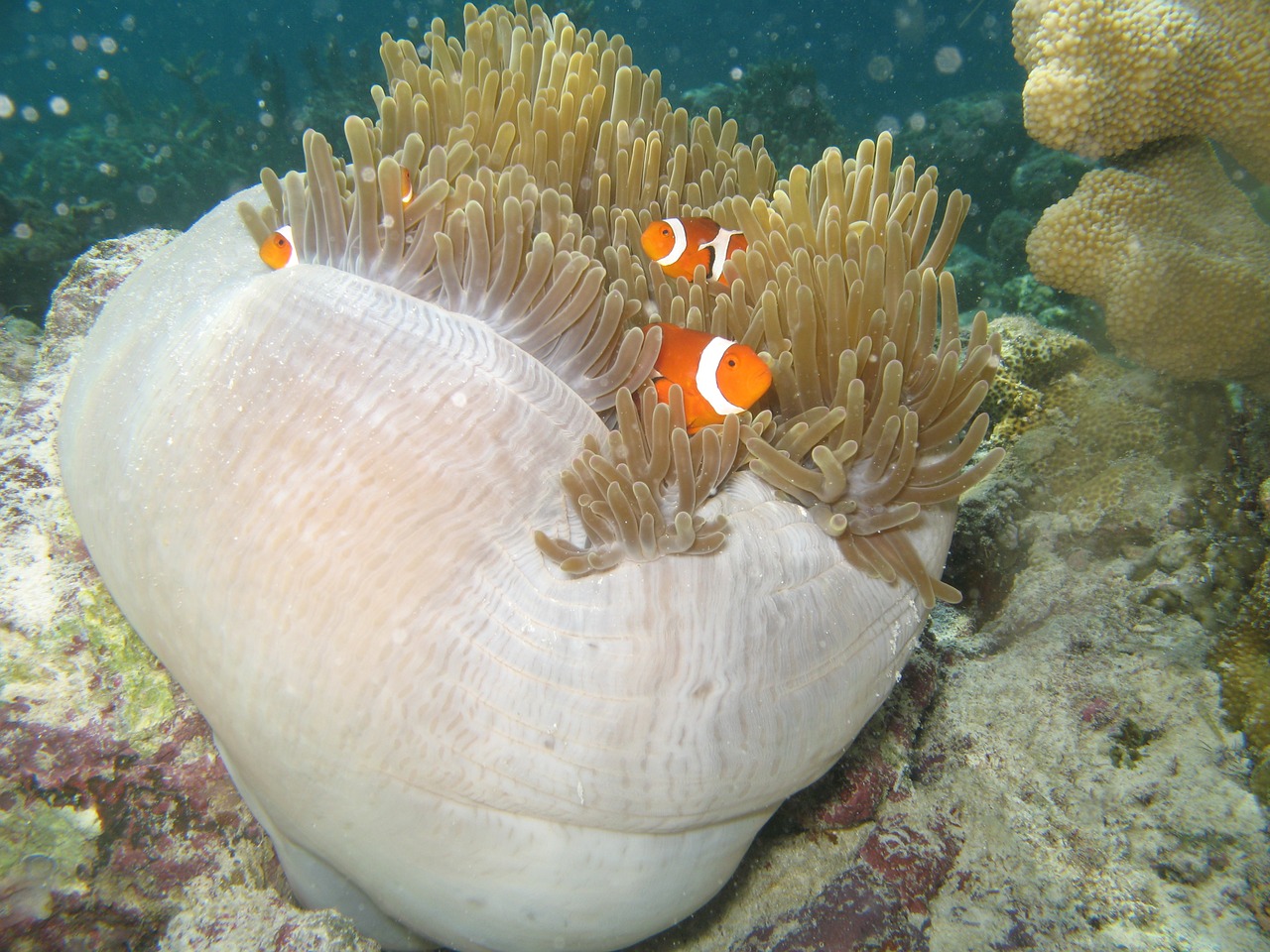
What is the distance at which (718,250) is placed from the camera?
1.99 metres

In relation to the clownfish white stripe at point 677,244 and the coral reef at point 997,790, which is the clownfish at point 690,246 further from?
the coral reef at point 997,790

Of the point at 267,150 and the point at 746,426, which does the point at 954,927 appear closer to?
the point at 746,426

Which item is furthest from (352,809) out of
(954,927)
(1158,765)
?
(1158,765)

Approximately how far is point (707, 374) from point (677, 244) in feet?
1.79

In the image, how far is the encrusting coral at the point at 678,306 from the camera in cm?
149

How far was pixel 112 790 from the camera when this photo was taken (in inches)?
67.3

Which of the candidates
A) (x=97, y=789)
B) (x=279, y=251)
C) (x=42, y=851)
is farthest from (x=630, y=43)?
(x=42, y=851)

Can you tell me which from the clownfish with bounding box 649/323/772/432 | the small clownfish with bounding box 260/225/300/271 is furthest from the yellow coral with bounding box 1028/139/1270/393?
the small clownfish with bounding box 260/225/300/271

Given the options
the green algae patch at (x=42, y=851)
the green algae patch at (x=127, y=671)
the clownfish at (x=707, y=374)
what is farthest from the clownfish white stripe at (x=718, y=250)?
the green algae patch at (x=42, y=851)

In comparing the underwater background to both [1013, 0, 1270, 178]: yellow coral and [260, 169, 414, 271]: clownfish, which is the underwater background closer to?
[1013, 0, 1270, 178]: yellow coral

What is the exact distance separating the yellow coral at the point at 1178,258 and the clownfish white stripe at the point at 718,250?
4.19 feet

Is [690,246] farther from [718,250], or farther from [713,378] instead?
[713,378]

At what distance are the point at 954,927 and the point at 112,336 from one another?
7.72 ft

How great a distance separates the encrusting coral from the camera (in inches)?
58.6
